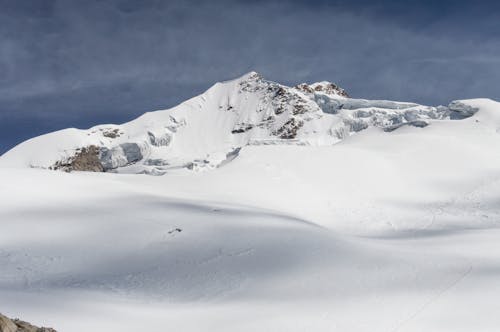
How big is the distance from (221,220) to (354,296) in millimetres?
11477

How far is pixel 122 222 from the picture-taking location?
86.6 ft

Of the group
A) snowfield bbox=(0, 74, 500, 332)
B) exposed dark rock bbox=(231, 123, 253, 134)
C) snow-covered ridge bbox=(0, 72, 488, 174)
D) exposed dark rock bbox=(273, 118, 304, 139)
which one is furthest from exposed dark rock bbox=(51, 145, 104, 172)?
snowfield bbox=(0, 74, 500, 332)

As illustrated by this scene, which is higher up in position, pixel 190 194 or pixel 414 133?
pixel 414 133

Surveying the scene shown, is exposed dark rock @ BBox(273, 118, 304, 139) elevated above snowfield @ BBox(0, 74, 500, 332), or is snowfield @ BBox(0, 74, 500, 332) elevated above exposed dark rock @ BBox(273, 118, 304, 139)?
exposed dark rock @ BBox(273, 118, 304, 139)

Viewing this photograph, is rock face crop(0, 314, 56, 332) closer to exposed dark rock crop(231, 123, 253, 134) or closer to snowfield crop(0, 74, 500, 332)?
snowfield crop(0, 74, 500, 332)

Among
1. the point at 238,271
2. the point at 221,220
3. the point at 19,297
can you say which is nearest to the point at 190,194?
the point at 221,220

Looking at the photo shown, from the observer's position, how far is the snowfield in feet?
47.8

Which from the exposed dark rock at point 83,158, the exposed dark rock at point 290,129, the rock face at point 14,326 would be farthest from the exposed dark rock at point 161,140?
the rock face at point 14,326

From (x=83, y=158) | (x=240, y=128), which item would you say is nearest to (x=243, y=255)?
(x=83, y=158)

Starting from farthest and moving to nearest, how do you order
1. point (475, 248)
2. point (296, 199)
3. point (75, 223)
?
point (296, 199)
point (75, 223)
point (475, 248)

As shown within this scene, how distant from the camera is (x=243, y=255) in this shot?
2116 cm

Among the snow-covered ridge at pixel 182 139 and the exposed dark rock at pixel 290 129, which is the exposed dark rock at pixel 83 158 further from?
the exposed dark rock at pixel 290 129

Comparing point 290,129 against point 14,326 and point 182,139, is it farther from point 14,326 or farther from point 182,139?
point 14,326

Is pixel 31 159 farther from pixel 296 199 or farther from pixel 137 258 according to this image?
pixel 137 258
